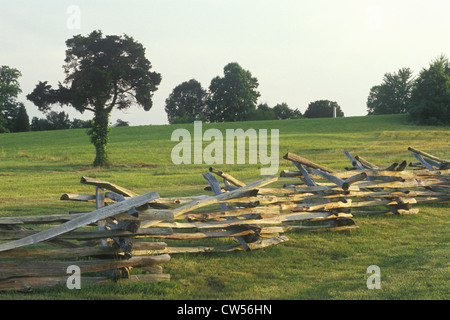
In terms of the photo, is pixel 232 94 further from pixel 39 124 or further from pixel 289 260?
pixel 289 260

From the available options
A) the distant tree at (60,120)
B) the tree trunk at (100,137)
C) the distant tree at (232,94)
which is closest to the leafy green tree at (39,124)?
the distant tree at (60,120)

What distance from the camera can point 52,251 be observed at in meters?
4.96

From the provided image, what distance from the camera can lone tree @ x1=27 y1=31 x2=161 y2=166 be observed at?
130 feet

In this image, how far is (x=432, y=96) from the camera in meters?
40.3

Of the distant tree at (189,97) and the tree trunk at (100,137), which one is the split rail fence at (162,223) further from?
the distant tree at (189,97)

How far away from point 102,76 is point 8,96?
32172mm

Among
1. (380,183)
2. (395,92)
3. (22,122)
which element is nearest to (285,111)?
(395,92)

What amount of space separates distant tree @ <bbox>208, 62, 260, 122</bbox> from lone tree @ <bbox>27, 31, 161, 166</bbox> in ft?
106

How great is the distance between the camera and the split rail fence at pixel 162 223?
192 inches

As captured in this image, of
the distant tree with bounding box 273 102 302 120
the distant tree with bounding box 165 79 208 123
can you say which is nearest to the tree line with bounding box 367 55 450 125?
the distant tree with bounding box 273 102 302 120

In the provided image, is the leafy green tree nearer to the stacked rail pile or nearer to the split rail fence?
the stacked rail pile

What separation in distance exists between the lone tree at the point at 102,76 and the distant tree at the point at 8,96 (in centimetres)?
2273
